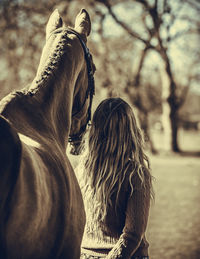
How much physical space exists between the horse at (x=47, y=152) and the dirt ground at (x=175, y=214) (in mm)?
3814

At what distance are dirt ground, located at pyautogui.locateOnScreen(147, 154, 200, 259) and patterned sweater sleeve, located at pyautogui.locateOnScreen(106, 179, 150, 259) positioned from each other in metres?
3.59

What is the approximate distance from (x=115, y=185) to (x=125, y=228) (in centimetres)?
26

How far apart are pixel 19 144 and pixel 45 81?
726mm

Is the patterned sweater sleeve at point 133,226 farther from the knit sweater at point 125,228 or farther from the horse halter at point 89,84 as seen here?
the horse halter at point 89,84

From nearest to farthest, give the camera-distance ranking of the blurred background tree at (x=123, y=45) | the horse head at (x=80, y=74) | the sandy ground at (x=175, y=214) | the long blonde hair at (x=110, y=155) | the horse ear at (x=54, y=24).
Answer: the long blonde hair at (x=110, y=155)
the horse head at (x=80, y=74)
the horse ear at (x=54, y=24)
the sandy ground at (x=175, y=214)
the blurred background tree at (x=123, y=45)

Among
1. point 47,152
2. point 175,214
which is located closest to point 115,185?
point 47,152

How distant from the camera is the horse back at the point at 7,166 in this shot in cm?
117

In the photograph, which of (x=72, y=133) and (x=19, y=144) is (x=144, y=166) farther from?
(x=19, y=144)

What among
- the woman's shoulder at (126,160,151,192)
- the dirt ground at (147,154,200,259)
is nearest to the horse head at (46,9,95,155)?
the woman's shoulder at (126,160,151,192)

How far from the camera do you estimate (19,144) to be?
1.22 metres

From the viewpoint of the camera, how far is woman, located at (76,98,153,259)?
1.91 metres

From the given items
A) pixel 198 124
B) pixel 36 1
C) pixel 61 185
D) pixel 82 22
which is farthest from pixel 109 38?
pixel 198 124

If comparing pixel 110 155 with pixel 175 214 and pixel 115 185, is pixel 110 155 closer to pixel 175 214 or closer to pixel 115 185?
pixel 115 185

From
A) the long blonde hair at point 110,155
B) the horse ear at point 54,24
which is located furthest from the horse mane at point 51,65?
the long blonde hair at point 110,155
